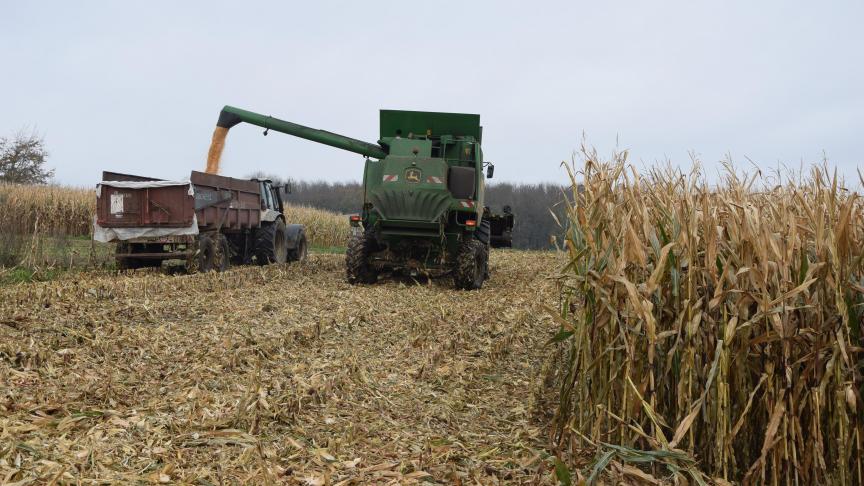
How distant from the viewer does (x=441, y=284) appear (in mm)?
12531

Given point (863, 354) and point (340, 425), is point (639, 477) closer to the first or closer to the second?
point (863, 354)

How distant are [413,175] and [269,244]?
5748mm

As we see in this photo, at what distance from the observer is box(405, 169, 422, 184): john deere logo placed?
37.7 ft

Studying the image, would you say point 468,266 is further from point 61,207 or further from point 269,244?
point 61,207

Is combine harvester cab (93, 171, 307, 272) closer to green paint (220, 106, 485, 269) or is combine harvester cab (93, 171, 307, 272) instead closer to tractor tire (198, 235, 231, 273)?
tractor tire (198, 235, 231, 273)

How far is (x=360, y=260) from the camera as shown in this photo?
11.9m

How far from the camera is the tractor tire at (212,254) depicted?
13109mm

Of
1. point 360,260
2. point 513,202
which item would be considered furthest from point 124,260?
point 513,202

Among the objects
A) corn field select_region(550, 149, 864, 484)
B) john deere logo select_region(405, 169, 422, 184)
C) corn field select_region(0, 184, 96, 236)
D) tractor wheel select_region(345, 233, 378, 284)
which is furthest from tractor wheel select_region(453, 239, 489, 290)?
corn field select_region(0, 184, 96, 236)

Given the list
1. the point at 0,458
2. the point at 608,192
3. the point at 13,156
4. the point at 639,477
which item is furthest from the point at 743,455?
the point at 13,156

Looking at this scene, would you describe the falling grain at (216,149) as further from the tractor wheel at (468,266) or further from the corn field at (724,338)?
the corn field at (724,338)

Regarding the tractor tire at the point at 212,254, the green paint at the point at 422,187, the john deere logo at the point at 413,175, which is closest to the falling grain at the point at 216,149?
the tractor tire at the point at 212,254

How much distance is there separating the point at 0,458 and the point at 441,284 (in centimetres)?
917

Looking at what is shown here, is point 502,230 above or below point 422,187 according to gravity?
below
